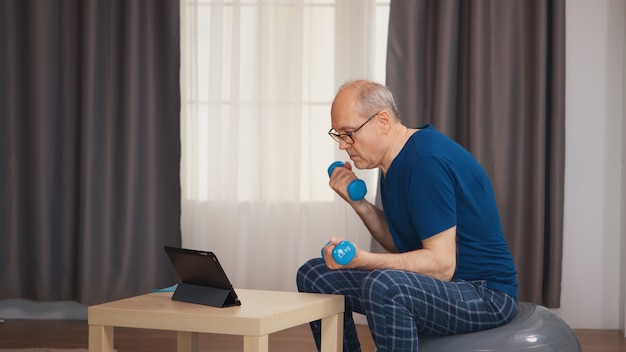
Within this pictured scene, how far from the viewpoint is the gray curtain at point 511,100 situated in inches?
154

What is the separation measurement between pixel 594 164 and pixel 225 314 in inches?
99.3

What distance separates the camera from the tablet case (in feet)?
7.39

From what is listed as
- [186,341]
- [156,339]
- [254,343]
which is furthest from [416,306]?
[156,339]

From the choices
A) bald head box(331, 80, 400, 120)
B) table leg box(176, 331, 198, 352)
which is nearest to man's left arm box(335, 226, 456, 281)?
bald head box(331, 80, 400, 120)

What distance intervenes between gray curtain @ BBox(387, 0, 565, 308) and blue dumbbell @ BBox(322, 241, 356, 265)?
6.14ft

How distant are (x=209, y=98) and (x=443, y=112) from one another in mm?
1171

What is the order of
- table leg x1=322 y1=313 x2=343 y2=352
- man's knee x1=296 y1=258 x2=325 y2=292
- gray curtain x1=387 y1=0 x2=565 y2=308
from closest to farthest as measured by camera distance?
table leg x1=322 y1=313 x2=343 y2=352
man's knee x1=296 y1=258 x2=325 y2=292
gray curtain x1=387 y1=0 x2=565 y2=308

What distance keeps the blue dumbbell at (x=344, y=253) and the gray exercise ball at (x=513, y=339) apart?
0.34 metres

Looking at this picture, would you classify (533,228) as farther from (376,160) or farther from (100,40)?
(100,40)

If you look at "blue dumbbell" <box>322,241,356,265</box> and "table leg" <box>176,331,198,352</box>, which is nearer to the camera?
"blue dumbbell" <box>322,241,356,265</box>

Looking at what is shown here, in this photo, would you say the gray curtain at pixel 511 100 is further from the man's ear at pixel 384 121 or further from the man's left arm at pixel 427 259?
the man's left arm at pixel 427 259

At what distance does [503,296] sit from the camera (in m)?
2.37

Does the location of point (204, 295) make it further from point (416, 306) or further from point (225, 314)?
point (416, 306)

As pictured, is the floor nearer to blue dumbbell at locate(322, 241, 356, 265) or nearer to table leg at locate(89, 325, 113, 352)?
table leg at locate(89, 325, 113, 352)
